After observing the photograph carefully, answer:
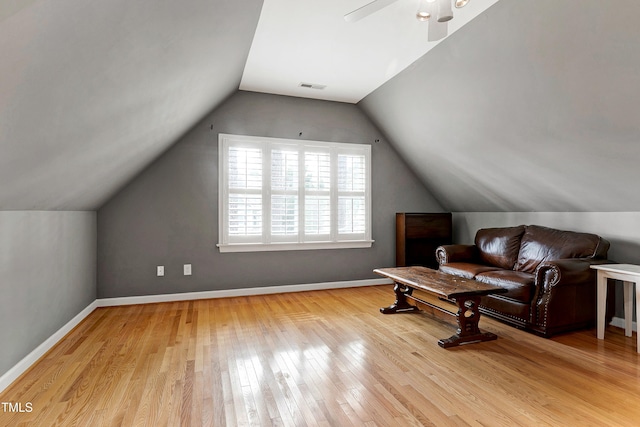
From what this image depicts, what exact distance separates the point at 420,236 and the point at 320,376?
3325 mm

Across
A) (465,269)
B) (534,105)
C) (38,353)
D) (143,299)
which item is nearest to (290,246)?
(143,299)

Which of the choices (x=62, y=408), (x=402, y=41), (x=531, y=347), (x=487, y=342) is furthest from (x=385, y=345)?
(x=402, y=41)

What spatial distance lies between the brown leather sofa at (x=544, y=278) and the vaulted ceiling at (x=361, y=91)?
478 millimetres

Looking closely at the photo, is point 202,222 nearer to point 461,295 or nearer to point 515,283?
point 461,295

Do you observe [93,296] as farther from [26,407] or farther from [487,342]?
[487,342]

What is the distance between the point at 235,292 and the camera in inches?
182

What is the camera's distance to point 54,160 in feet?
6.98

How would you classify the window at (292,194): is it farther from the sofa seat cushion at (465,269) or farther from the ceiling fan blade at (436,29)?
the ceiling fan blade at (436,29)

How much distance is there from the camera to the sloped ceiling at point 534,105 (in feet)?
7.50

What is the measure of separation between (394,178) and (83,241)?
4281 mm

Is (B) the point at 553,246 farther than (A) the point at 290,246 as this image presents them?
No

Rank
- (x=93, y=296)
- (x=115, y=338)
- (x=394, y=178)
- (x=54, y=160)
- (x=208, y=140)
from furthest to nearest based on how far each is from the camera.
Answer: (x=394, y=178) < (x=208, y=140) < (x=93, y=296) < (x=115, y=338) < (x=54, y=160)

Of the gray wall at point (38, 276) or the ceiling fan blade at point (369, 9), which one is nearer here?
the ceiling fan blade at point (369, 9)

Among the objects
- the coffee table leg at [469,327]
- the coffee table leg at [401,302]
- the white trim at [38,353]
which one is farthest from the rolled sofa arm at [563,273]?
the white trim at [38,353]
